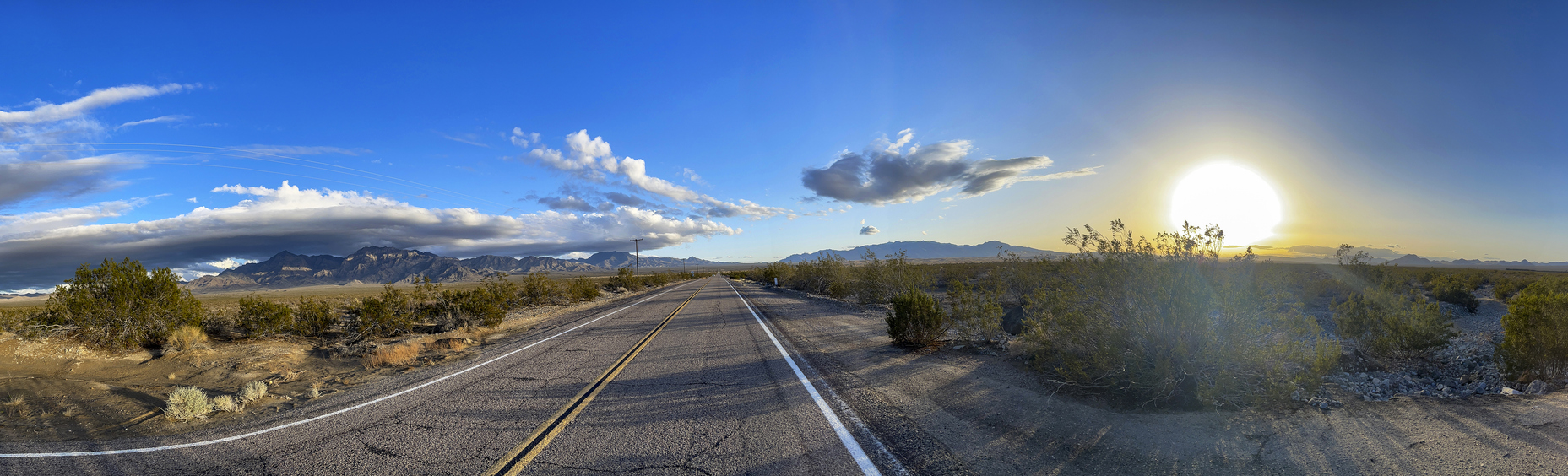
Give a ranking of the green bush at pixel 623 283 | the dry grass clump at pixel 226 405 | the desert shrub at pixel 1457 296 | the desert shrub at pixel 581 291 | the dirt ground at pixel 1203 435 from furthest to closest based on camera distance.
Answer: the green bush at pixel 623 283, the desert shrub at pixel 581 291, the desert shrub at pixel 1457 296, the dry grass clump at pixel 226 405, the dirt ground at pixel 1203 435

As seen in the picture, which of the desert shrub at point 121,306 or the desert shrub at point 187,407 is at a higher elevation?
the desert shrub at point 121,306

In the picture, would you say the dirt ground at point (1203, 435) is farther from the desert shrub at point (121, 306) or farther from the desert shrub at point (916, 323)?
the desert shrub at point (121, 306)

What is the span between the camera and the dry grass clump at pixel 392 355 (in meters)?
9.84

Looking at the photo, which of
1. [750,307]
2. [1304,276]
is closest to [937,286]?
[1304,276]

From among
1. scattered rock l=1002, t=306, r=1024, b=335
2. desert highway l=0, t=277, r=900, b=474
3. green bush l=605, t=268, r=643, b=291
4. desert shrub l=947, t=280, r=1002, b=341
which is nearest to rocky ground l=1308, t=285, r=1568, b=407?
desert shrub l=947, t=280, r=1002, b=341

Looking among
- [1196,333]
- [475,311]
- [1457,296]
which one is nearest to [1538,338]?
[1196,333]

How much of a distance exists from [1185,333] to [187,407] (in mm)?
11695

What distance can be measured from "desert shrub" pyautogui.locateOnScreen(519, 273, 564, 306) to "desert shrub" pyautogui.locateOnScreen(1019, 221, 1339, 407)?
26873 millimetres

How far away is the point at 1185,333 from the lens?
5758mm

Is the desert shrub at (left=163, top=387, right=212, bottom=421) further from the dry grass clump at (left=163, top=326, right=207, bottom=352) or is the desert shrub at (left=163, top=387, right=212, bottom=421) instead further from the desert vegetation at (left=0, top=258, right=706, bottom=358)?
the dry grass clump at (left=163, top=326, right=207, bottom=352)

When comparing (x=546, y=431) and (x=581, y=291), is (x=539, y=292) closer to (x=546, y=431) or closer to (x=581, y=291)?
(x=581, y=291)

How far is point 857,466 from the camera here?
156 inches

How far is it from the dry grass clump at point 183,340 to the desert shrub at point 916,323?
1450cm

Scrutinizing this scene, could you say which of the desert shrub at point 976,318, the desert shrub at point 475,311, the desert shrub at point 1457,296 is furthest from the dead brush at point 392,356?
the desert shrub at point 1457,296
